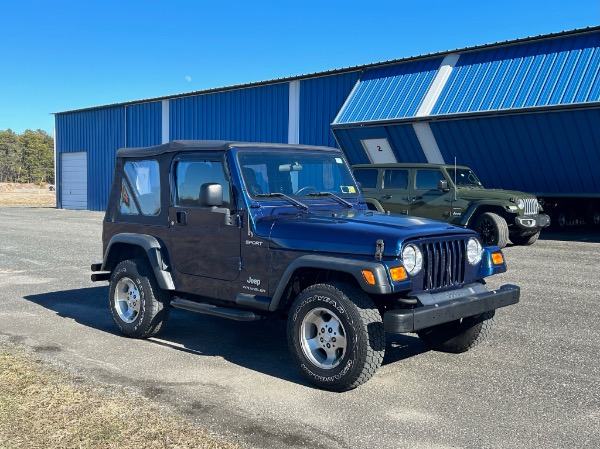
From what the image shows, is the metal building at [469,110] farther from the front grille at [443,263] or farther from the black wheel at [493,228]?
the front grille at [443,263]

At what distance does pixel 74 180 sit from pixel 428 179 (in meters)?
25.8

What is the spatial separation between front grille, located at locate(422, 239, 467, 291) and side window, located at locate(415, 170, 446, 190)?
8.65 meters

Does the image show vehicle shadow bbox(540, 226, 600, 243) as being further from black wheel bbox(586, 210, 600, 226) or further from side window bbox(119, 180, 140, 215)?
side window bbox(119, 180, 140, 215)

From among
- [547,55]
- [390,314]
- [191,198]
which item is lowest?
[390,314]

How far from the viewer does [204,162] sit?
18.0ft

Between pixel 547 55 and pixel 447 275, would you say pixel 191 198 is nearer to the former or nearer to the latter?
pixel 447 275

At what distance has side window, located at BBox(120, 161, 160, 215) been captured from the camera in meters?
5.89

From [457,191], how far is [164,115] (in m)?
18.6

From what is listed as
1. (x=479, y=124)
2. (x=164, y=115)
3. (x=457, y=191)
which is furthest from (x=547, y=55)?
(x=164, y=115)

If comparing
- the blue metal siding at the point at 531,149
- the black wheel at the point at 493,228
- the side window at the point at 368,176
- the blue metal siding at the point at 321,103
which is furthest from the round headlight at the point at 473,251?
the blue metal siding at the point at 321,103

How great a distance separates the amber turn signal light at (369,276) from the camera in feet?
13.7

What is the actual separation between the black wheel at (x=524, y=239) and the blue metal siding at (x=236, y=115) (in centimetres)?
1082

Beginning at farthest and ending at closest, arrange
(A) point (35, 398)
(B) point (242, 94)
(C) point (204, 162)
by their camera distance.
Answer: (B) point (242, 94), (C) point (204, 162), (A) point (35, 398)

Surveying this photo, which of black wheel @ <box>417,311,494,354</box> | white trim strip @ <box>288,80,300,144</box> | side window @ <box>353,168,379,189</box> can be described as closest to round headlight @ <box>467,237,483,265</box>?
black wheel @ <box>417,311,494,354</box>
